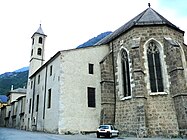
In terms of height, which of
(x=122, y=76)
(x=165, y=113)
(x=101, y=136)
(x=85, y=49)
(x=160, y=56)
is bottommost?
(x=101, y=136)

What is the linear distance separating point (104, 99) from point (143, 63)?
5119 millimetres

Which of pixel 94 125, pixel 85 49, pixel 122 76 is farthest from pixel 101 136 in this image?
pixel 85 49

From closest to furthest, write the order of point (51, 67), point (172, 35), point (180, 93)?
point (180, 93)
point (172, 35)
point (51, 67)

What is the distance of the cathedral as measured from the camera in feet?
56.5

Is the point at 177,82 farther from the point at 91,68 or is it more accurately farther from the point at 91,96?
the point at 91,68

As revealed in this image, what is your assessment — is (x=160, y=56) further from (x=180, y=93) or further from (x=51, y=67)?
(x=51, y=67)

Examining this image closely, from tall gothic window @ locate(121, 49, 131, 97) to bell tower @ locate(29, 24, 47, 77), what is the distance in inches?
796

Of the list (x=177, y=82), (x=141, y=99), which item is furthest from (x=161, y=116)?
(x=177, y=82)

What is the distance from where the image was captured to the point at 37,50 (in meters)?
38.5

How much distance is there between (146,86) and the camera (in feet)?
60.5

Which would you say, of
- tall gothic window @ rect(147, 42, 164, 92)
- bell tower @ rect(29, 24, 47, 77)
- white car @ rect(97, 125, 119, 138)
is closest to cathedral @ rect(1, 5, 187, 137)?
tall gothic window @ rect(147, 42, 164, 92)

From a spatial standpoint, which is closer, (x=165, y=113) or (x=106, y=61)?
(x=165, y=113)

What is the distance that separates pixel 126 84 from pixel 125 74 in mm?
1065

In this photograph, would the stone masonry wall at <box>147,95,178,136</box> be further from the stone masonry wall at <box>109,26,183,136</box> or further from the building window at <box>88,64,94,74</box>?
the building window at <box>88,64,94,74</box>
